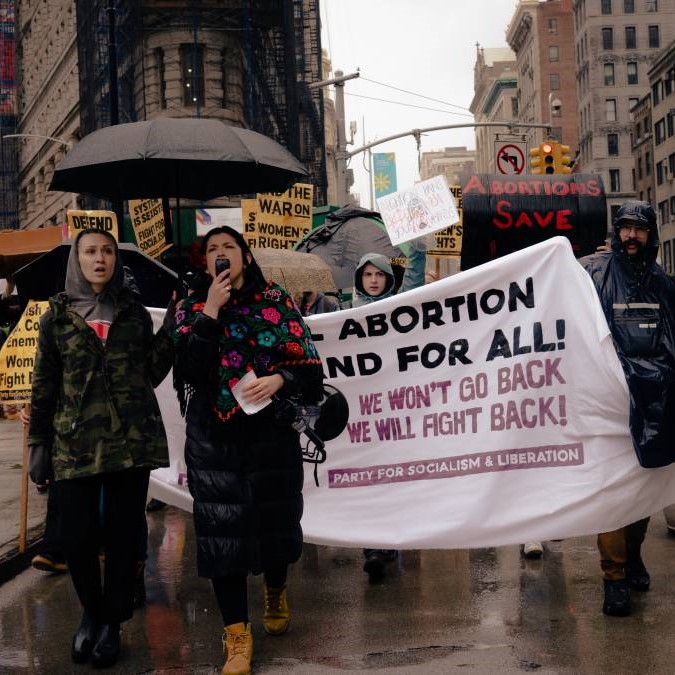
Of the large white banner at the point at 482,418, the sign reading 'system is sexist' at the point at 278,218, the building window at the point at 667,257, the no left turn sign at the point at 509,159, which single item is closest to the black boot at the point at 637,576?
the large white banner at the point at 482,418

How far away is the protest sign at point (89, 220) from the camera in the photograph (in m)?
11.1

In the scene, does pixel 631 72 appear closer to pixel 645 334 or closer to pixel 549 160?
pixel 549 160

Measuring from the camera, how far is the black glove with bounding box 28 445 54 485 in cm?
495

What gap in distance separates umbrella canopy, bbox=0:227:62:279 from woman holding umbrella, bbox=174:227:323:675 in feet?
27.6

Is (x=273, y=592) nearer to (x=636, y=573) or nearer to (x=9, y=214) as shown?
(x=636, y=573)

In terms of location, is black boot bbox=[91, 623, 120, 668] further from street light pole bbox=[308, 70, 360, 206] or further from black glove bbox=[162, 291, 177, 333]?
street light pole bbox=[308, 70, 360, 206]

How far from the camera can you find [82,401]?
4.91 m

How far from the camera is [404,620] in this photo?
5512 mm

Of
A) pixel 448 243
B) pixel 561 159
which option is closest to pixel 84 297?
pixel 448 243

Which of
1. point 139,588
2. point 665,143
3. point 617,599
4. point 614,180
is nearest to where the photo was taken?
point 617,599

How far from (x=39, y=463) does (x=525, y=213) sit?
25.1ft

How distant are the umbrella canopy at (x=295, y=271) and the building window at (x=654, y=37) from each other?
3960 inches

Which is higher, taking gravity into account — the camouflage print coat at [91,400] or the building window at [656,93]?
the building window at [656,93]

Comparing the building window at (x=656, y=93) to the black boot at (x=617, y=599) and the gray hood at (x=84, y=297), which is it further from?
the gray hood at (x=84, y=297)
